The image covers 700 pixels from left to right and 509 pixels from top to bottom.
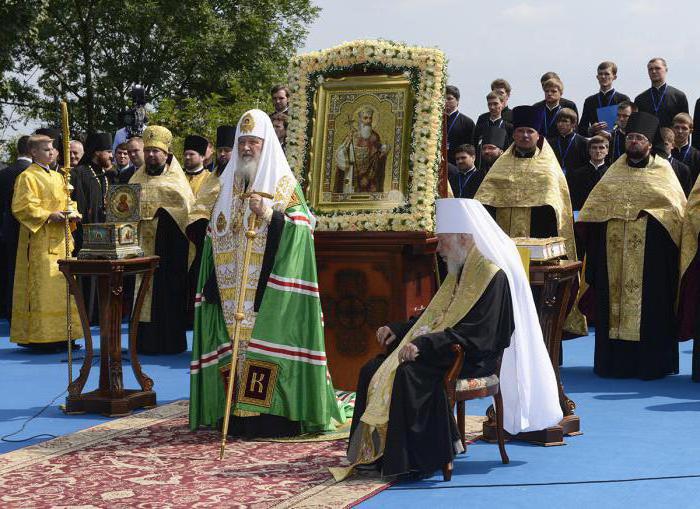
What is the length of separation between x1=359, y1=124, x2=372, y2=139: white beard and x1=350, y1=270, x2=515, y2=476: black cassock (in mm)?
2921

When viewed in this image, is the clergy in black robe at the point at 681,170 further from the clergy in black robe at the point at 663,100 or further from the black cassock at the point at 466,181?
the black cassock at the point at 466,181

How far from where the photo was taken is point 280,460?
693cm

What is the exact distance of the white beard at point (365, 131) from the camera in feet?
29.8

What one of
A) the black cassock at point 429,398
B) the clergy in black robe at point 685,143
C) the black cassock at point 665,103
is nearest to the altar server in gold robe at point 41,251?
the black cassock at point 429,398

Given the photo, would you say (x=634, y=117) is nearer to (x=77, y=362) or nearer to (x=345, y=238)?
(x=345, y=238)

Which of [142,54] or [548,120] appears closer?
[548,120]

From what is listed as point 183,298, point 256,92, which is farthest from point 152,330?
point 256,92

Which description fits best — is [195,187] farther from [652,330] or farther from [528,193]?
[652,330]

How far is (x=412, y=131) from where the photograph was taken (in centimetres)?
888

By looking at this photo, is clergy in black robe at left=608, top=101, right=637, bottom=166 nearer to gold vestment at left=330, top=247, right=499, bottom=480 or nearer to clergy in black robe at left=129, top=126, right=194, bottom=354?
clergy in black robe at left=129, top=126, right=194, bottom=354

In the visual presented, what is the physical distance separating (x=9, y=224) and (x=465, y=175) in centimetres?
509

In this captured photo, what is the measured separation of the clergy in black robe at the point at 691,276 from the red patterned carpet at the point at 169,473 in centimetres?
391

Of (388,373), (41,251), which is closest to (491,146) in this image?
(41,251)

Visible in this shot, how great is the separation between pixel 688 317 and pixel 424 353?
4.42m
